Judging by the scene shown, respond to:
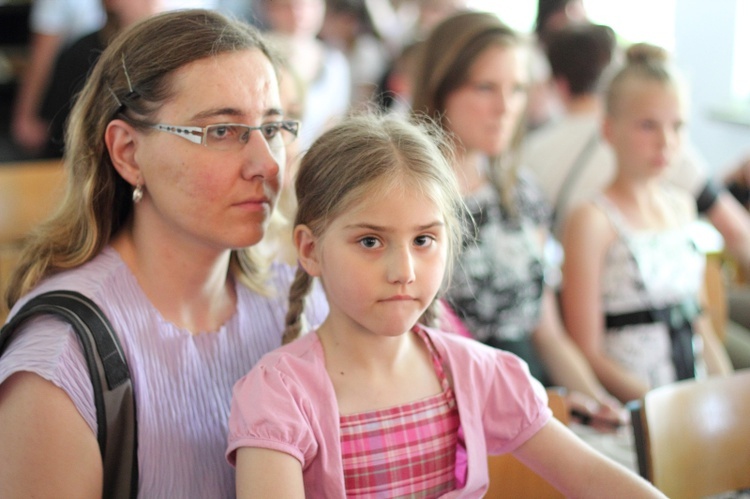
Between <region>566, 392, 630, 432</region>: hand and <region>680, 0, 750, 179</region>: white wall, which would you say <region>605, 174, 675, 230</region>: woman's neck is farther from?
<region>680, 0, 750, 179</region>: white wall

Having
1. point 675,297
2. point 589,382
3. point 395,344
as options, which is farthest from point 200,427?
point 675,297

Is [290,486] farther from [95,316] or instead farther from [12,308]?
[12,308]

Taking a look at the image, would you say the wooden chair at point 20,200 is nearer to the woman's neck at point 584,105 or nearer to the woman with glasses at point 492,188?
the woman with glasses at point 492,188

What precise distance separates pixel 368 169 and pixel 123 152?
18.6 inches

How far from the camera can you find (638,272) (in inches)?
99.1

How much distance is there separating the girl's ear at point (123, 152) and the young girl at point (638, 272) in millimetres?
1497

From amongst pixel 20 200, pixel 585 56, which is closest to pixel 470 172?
pixel 585 56

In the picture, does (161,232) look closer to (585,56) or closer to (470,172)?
(470,172)

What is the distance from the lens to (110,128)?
57.8 inches

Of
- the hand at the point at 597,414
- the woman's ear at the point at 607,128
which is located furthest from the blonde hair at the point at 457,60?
the hand at the point at 597,414

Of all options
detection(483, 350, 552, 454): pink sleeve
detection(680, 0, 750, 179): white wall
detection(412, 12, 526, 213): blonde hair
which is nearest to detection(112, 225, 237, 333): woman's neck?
detection(483, 350, 552, 454): pink sleeve

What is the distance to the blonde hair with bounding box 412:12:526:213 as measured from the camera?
238 centimetres

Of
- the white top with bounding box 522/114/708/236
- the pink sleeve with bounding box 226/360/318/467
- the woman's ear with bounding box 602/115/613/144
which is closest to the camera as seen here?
the pink sleeve with bounding box 226/360/318/467

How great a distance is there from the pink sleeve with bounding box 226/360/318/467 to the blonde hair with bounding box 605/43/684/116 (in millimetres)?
1778
